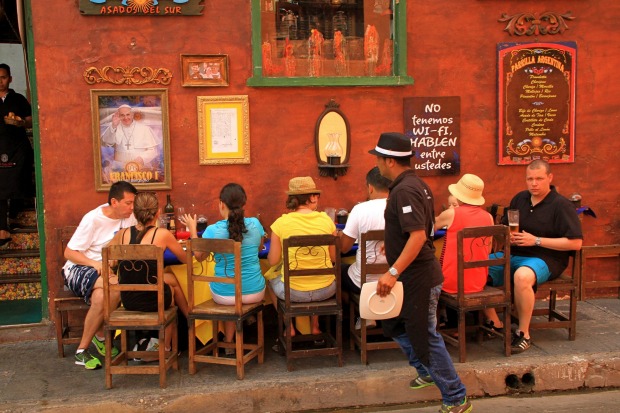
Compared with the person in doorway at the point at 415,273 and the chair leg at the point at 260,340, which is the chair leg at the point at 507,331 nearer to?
the person in doorway at the point at 415,273

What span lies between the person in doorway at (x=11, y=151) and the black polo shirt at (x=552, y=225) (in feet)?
18.1

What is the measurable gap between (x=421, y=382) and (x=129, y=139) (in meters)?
3.57

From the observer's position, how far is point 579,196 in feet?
21.2

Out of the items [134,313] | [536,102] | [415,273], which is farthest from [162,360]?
[536,102]

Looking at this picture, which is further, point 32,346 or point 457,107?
point 457,107

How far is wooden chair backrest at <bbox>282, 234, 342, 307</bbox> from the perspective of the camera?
4539mm

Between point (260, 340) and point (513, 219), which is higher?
point (513, 219)

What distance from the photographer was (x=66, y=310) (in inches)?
200

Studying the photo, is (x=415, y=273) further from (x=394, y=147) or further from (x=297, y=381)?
(x=297, y=381)

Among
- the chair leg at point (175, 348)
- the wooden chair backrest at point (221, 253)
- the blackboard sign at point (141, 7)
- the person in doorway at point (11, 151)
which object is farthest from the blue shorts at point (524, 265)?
the person in doorway at point (11, 151)

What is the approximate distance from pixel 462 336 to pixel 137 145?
3.53 meters

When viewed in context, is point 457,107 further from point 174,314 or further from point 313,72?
point 174,314

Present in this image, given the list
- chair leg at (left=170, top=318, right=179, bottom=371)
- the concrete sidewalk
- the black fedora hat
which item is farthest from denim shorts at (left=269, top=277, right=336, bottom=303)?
the black fedora hat

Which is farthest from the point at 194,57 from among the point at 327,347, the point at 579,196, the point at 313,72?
the point at 579,196
